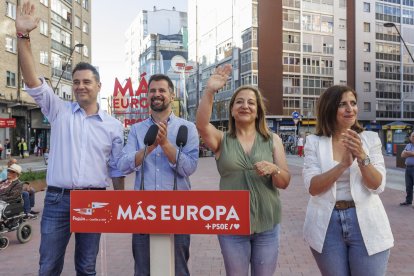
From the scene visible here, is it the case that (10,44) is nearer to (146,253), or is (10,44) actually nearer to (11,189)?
(11,189)

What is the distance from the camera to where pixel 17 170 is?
7.96 meters

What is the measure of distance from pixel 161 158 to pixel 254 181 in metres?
0.73

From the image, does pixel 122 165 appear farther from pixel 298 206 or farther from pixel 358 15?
pixel 358 15

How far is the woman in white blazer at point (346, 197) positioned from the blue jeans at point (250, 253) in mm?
274

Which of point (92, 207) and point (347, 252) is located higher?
point (92, 207)

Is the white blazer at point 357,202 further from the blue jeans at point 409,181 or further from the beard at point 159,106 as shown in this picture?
the blue jeans at point 409,181

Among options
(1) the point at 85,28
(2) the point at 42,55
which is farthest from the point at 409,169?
(1) the point at 85,28

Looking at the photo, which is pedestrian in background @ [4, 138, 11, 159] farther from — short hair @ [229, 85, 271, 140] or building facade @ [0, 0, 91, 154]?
short hair @ [229, 85, 271, 140]

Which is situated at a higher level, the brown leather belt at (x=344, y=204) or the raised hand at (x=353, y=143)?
the raised hand at (x=353, y=143)

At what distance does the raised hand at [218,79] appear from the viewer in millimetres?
3041

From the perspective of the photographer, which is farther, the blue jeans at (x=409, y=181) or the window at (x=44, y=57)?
the window at (x=44, y=57)

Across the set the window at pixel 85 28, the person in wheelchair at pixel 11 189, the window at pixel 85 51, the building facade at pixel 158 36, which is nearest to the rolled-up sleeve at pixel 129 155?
the person in wheelchair at pixel 11 189

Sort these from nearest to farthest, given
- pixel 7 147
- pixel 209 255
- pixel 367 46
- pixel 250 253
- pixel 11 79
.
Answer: pixel 250 253 → pixel 209 255 → pixel 7 147 → pixel 11 79 → pixel 367 46

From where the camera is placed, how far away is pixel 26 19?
128 inches
